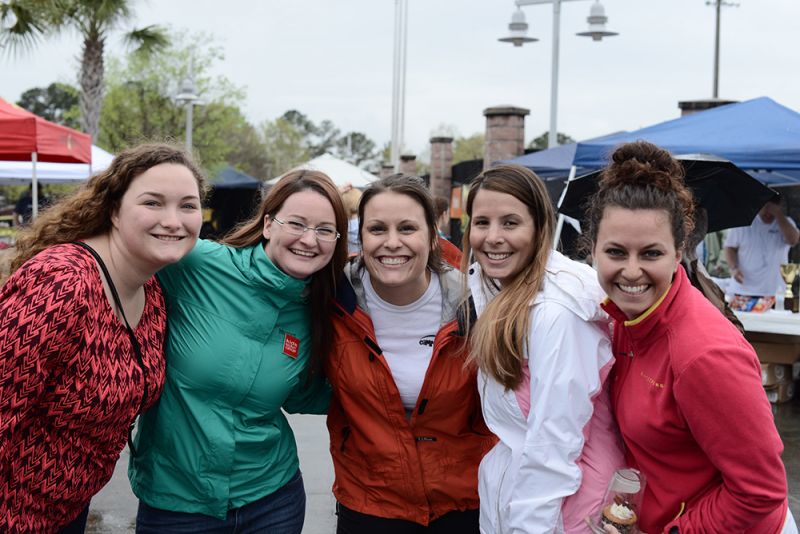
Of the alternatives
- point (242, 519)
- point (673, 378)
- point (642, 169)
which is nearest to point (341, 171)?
point (242, 519)

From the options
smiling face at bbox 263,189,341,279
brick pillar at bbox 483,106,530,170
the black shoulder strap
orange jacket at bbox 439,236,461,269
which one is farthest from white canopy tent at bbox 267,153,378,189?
the black shoulder strap

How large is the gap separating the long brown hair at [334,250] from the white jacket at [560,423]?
28.7 inches

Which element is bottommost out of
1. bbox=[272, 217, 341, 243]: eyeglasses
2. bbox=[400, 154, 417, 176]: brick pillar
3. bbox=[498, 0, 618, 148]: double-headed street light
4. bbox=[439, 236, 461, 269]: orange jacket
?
bbox=[439, 236, 461, 269]: orange jacket

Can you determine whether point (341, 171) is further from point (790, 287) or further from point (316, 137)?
point (316, 137)

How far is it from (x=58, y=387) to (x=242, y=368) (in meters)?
0.64

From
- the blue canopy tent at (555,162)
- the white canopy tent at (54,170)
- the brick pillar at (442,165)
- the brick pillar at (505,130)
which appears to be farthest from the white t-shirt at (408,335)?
the brick pillar at (442,165)

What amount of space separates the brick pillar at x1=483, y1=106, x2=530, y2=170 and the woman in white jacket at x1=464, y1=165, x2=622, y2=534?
488 inches

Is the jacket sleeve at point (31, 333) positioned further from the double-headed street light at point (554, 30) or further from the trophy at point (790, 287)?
the double-headed street light at point (554, 30)

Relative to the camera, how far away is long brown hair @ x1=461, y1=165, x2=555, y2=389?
242 centimetres

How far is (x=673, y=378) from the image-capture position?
2102 mm

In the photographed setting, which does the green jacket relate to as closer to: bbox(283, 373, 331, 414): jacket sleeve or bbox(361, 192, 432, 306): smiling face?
bbox(283, 373, 331, 414): jacket sleeve

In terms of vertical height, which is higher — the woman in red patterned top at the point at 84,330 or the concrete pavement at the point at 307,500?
the woman in red patterned top at the point at 84,330

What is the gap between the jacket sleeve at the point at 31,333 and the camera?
6.97ft

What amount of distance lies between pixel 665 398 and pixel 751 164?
19.8 feet
